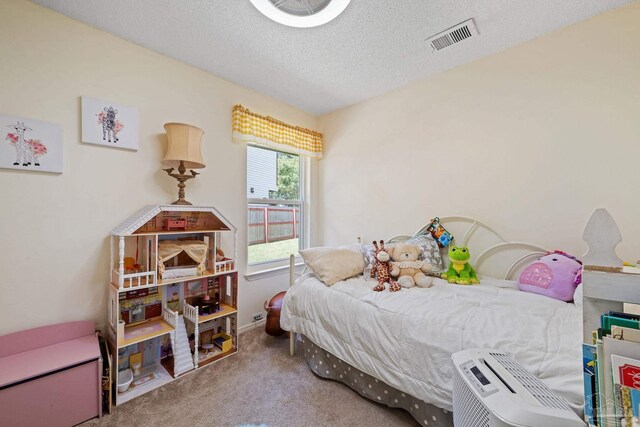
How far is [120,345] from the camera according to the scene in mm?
1604

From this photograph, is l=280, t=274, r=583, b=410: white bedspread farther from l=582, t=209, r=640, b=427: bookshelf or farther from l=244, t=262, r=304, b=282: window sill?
l=244, t=262, r=304, b=282: window sill

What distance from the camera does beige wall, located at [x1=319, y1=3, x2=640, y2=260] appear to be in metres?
1.67

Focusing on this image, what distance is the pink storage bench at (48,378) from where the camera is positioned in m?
1.27

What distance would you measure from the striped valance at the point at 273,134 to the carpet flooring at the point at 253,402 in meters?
2.04

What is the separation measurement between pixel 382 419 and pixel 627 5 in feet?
9.77

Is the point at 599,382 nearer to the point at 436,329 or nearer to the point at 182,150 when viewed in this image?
the point at 436,329

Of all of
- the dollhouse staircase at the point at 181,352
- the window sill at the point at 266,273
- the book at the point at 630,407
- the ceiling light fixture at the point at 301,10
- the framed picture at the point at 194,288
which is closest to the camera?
the book at the point at 630,407

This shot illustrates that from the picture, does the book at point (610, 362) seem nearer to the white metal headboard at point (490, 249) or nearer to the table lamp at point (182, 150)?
the white metal headboard at point (490, 249)

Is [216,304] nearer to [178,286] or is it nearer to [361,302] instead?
[178,286]

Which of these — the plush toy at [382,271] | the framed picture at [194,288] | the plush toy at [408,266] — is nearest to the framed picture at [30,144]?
the framed picture at [194,288]

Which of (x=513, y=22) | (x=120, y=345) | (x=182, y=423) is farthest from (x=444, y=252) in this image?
(x=120, y=345)

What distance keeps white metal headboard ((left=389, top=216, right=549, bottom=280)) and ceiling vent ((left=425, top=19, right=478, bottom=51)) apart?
1391 millimetres

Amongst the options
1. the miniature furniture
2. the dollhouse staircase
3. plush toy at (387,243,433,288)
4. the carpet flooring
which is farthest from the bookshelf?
the dollhouse staircase

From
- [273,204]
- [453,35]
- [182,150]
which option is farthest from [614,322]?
[273,204]
